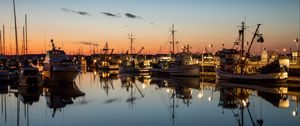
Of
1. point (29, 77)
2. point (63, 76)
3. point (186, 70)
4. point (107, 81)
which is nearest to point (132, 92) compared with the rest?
point (63, 76)

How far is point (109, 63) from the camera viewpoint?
151 meters

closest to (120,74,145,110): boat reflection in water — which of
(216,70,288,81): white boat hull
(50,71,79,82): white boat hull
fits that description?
(50,71,79,82): white boat hull

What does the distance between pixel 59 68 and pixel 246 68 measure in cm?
3490

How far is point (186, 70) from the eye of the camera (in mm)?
83875

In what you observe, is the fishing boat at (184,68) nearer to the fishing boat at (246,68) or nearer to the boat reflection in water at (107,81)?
the fishing boat at (246,68)

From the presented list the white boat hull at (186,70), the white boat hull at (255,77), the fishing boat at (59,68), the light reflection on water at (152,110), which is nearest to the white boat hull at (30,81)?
the fishing boat at (59,68)

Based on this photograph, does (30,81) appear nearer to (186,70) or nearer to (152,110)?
(152,110)

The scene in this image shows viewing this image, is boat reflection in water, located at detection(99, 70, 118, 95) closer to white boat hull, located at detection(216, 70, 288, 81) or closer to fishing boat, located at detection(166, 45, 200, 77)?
fishing boat, located at detection(166, 45, 200, 77)

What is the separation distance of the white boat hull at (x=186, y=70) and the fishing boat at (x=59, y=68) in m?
31.1

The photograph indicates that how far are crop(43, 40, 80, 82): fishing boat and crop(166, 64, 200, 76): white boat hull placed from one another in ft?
102

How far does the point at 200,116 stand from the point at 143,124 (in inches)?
226

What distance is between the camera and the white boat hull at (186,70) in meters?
82.2

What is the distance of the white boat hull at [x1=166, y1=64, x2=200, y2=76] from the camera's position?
270ft

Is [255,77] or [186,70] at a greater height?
[186,70]
